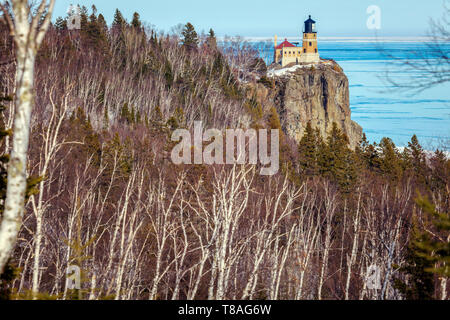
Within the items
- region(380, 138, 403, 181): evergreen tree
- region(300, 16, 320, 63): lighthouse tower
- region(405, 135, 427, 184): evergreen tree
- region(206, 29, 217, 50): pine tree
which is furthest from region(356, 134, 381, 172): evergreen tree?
region(300, 16, 320, 63): lighthouse tower

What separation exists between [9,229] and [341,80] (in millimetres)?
102844

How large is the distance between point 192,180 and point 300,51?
263 ft

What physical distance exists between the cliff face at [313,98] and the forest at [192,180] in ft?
34.5

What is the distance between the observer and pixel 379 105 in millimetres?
138375

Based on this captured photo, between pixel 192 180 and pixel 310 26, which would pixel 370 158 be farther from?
pixel 310 26

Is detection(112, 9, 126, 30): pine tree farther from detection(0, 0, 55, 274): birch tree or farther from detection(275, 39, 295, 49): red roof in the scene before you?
detection(0, 0, 55, 274): birch tree

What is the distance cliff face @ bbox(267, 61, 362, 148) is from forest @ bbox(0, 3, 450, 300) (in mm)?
10528

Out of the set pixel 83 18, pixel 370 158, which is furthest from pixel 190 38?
pixel 370 158

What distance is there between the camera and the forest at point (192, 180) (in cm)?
2109

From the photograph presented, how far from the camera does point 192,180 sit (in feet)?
103

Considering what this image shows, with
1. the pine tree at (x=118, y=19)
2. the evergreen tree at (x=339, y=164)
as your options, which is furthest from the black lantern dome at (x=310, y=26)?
the evergreen tree at (x=339, y=164)

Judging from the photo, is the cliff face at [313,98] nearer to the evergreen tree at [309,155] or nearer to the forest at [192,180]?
the forest at [192,180]
